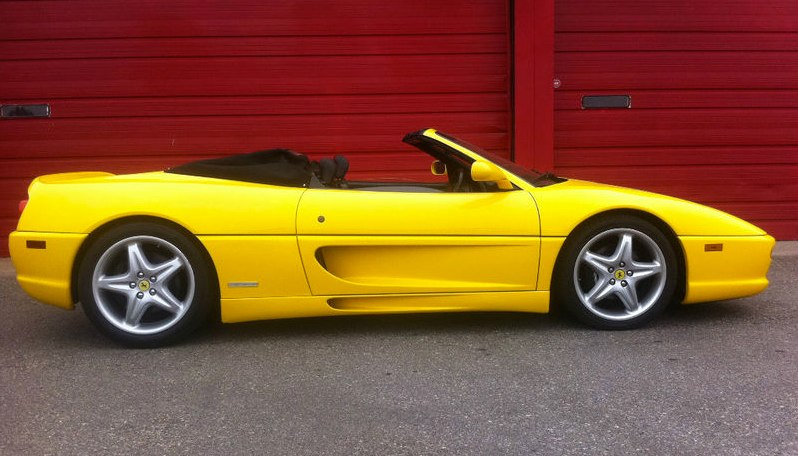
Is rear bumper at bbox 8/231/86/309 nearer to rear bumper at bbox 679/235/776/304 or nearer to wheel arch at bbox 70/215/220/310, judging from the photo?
wheel arch at bbox 70/215/220/310

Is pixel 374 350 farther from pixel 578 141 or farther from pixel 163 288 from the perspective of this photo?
pixel 578 141

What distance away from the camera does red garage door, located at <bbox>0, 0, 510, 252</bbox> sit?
6656 millimetres

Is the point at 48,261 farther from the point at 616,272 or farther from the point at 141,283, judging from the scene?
the point at 616,272

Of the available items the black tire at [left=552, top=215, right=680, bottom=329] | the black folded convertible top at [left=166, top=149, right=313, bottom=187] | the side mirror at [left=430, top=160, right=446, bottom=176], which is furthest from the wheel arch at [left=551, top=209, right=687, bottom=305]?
the black folded convertible top at [left=166, top=149, right=313, bottom=187]

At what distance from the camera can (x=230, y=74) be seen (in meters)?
6.72

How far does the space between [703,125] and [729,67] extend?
58cm

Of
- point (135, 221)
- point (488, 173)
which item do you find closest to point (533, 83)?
point (488, 173)

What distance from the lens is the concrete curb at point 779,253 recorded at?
6083 millimetres

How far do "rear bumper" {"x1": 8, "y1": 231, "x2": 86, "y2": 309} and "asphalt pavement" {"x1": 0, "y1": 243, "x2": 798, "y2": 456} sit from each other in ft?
0.97

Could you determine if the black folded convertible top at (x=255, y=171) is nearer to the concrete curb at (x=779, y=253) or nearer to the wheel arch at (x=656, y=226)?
the wheel arch at (x=656, y=226)

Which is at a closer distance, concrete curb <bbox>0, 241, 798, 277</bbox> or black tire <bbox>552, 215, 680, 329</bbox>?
black tire <bbox>552, 215, 680, 329</bbox>

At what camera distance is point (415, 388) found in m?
3.22

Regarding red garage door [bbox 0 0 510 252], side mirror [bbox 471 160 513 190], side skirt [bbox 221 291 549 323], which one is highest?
red garage door [bbox 0 0 510 252]

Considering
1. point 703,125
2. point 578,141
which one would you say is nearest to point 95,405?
point 578,141
